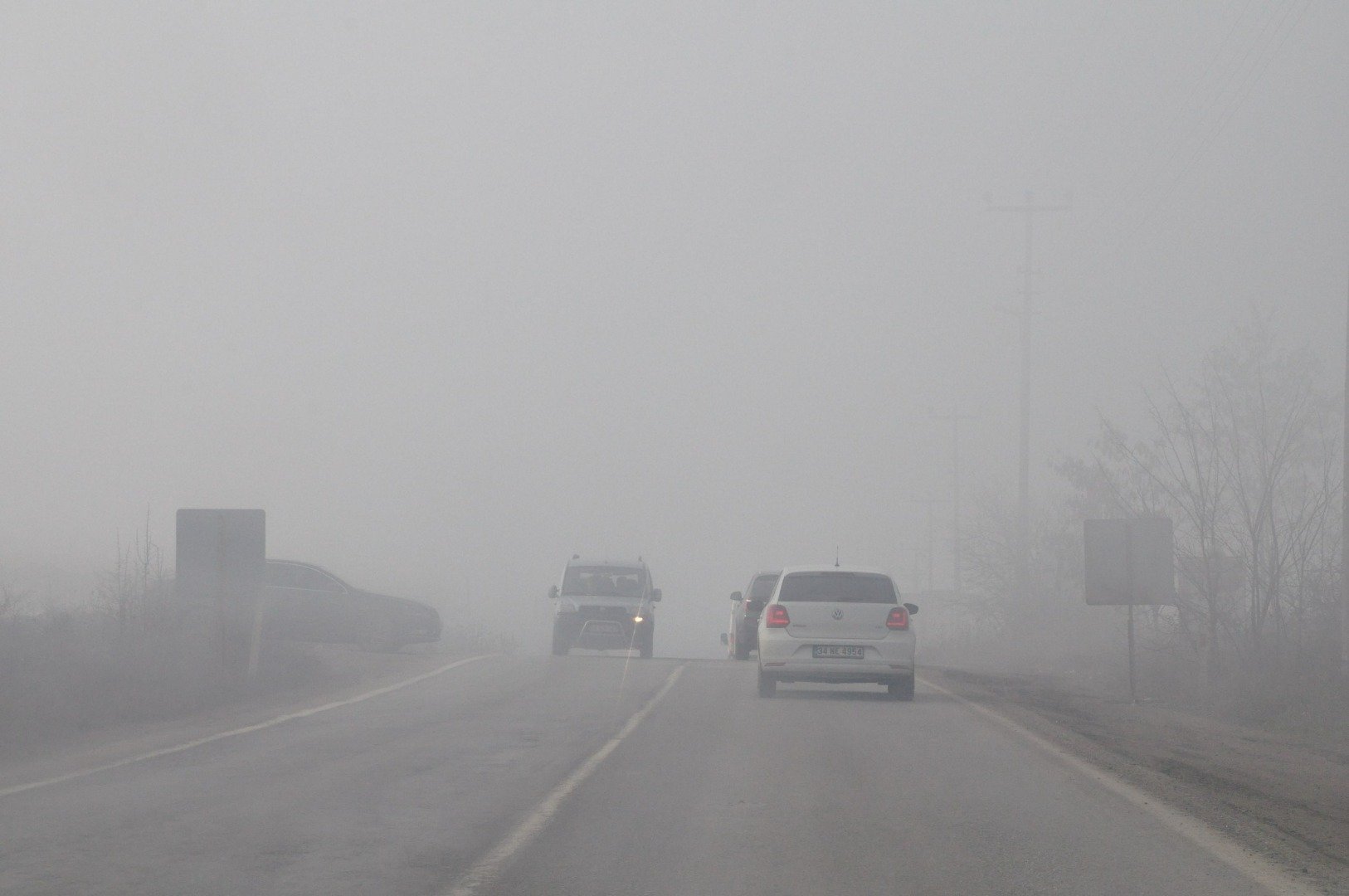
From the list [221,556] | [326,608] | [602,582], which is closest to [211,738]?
[221,556]

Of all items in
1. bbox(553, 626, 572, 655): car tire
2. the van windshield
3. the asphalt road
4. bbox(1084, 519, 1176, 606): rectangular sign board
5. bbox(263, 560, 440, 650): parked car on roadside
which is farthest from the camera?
the van windshield

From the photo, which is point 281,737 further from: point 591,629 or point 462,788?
point 591,629

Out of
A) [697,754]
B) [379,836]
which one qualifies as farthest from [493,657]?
[379,836]

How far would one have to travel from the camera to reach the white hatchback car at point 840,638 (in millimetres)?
17859

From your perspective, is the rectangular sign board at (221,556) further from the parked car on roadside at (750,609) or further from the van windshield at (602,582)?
the van windshield at (602,582)

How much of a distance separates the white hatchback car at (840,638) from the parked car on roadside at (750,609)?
6.63m

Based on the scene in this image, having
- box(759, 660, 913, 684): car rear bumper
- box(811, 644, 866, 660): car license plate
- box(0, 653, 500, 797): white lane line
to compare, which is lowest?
box(0, 653, 500, 797): white lane line

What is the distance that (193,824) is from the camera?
27.9 feet

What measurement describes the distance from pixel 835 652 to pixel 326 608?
1286 cm

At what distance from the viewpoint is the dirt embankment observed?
847cm

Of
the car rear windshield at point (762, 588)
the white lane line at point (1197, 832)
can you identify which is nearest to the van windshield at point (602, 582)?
the car rear windshield at point (762, 588)

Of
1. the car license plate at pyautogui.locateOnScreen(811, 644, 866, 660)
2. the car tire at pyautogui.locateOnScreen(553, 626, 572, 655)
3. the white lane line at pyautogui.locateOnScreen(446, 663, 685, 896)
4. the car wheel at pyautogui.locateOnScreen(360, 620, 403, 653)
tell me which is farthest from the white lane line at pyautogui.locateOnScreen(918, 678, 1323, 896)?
the car wheel at pyautogui.locateOnScreen(360, 620, 403, 653)

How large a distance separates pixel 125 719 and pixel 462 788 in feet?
22.4

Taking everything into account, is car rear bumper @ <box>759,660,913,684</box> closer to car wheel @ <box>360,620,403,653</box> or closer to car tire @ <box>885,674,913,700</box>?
car tire @ <box>885,674,913,700</box>
